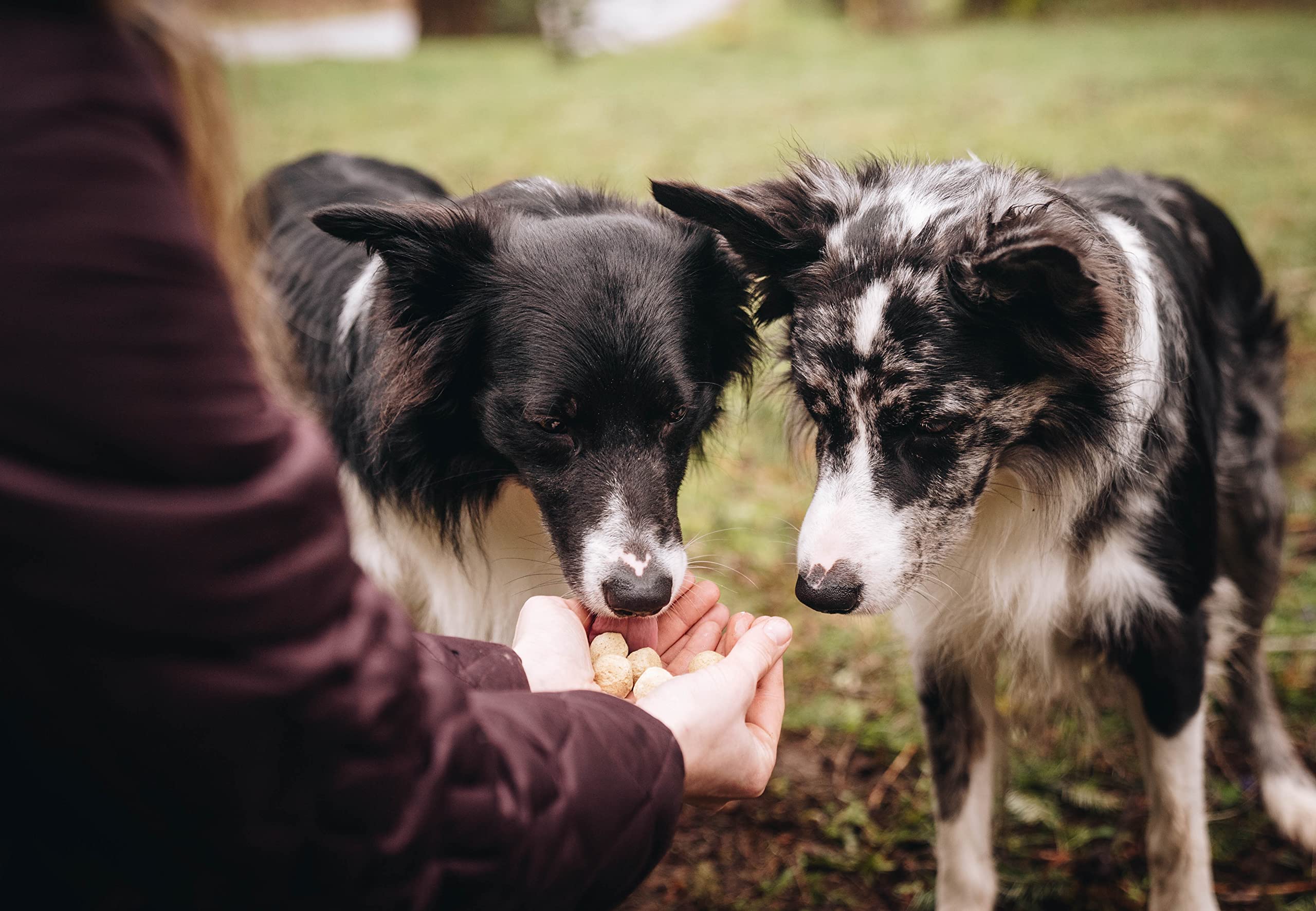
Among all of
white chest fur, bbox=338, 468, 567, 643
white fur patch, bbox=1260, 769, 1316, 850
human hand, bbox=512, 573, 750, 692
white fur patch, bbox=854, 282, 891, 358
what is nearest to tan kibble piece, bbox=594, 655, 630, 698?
human hand, bbox=512, 573, 750, 692

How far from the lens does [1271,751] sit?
135 inches

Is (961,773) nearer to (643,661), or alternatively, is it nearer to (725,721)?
(643,661)

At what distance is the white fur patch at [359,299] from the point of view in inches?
118

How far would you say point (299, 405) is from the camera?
321cm

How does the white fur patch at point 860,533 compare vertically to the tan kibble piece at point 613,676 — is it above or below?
above

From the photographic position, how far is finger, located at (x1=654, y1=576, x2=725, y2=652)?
257cm

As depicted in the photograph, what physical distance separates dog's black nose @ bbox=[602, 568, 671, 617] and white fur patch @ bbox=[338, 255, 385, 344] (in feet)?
3.80

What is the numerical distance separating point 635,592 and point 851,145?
9095mm

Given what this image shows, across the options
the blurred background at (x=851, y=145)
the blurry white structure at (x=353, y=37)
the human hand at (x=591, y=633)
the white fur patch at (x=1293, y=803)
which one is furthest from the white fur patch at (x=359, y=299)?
the blurry white structure at (x=353, y=37)

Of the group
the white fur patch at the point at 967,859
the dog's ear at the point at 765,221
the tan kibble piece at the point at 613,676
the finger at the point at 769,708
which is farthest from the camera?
the white fur patch at the point at 967,859

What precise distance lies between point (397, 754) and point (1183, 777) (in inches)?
98.4

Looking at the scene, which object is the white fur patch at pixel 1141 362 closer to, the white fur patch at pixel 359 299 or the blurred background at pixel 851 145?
the blurred background at pixel 851 145

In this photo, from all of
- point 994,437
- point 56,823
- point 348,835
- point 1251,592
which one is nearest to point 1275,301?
point 1251,592

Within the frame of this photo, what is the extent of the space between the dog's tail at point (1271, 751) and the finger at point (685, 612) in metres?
2.12
